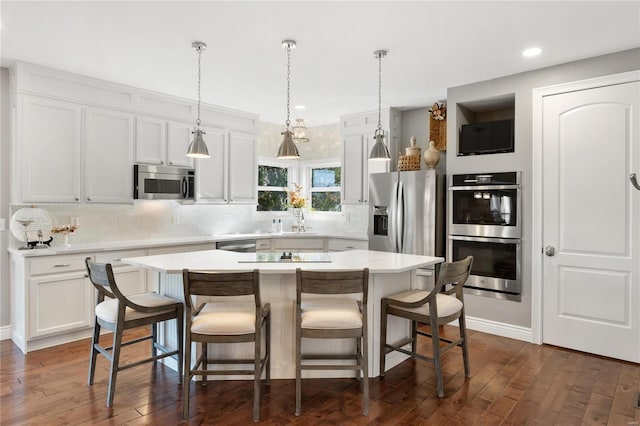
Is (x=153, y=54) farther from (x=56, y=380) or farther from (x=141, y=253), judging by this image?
(x=56, y=380)

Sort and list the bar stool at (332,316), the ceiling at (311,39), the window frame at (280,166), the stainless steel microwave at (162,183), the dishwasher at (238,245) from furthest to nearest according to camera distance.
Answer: the window frame at (280,166), the dishwasher at (238,245), the stainless steel microwave at (162,183), the ceiling at (311,39), the bar stool at (332,316)

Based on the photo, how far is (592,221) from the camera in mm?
3539

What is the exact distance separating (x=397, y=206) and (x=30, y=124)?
386 centimetres

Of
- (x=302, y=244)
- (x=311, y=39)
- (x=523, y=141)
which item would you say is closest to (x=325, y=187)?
(x=302, y=244)

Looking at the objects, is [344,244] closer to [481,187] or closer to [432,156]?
[432,156]

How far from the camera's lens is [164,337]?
3.22 m

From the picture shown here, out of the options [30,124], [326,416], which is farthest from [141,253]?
[326,416]

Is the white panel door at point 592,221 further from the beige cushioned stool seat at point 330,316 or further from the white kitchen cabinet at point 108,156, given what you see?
the white kitchen cabinet at point 108,156

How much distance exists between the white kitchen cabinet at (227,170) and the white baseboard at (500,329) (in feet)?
10.9

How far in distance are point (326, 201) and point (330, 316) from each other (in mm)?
4072

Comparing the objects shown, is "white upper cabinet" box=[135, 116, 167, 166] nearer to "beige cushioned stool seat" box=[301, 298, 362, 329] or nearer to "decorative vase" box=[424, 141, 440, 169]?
"beige cushioned stool seat" box=[301, 298, 362, 329]

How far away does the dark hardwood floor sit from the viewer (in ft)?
8.00

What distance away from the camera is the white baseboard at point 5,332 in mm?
3832

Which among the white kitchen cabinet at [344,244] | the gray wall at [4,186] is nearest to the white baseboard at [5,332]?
the gray wall at [4,186]
